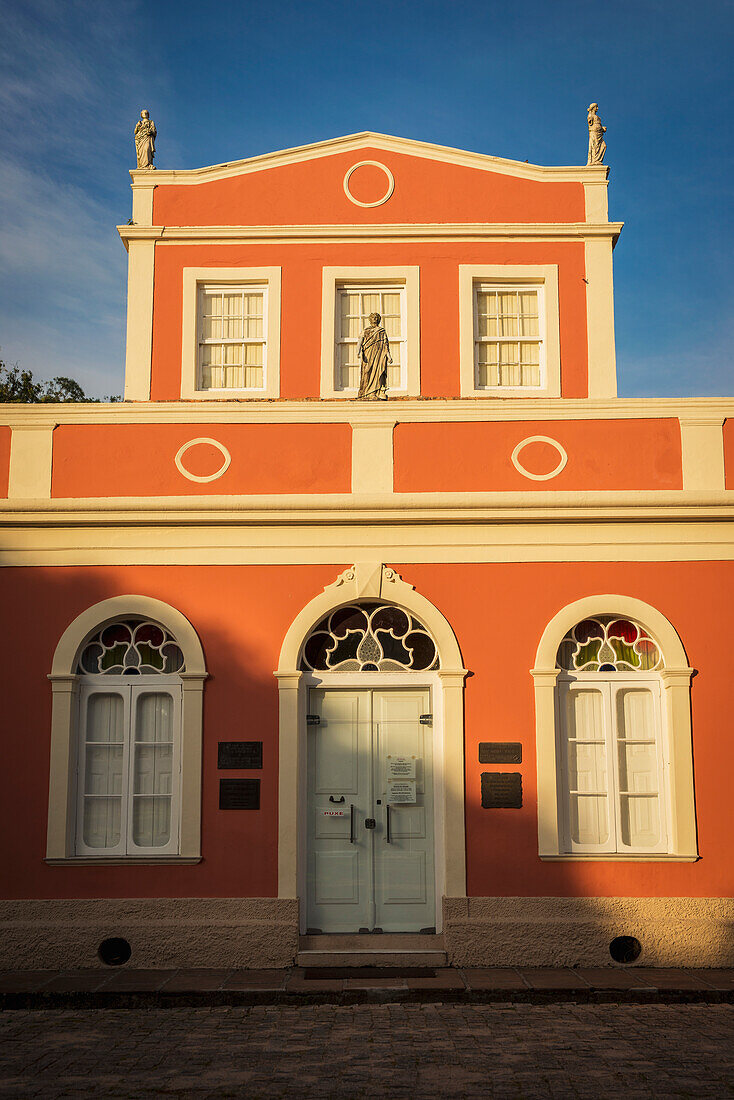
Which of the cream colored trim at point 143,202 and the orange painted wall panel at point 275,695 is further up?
the cream colored trim at point 143,202

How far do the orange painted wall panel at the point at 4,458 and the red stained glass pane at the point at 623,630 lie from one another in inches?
229

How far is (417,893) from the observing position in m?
9.22

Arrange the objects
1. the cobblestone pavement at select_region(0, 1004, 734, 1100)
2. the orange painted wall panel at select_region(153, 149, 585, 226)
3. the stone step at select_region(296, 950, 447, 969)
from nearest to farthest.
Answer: the cobblestone pavement at select_region(0, 1004, 734, 1100), the stone step at select_region(296, 950, 447, 969), the orange painted wall panel at select_region(153, 149, 585, 226)

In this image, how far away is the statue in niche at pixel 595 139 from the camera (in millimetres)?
11922

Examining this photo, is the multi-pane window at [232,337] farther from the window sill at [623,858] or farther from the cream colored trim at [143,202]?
the window sill at [623,858]

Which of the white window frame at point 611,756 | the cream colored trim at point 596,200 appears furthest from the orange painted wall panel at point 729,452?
the cream colored trim at point 596,200

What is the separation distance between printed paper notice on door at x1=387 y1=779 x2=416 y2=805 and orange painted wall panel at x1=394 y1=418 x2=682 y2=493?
8.75 ft

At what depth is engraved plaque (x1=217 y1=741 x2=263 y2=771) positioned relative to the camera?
363 inches

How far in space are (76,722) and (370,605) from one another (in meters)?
2.89

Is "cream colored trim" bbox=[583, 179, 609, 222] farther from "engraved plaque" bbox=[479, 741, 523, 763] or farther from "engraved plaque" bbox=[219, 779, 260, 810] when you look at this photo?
"engraved plaque" bbox=[219, 779, 260, 810]

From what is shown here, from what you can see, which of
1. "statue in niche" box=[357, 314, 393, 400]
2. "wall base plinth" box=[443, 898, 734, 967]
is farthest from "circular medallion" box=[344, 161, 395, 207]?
"wall base plinth" box=[443, 898, 734, 967]

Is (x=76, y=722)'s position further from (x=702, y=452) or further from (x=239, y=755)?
(x=702, y=452)

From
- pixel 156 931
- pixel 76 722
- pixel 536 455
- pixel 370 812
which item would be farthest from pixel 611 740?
pixel 76 722

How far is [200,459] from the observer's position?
9.75 metres
